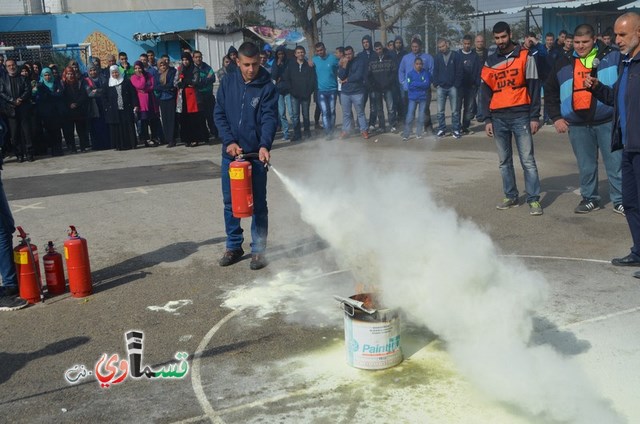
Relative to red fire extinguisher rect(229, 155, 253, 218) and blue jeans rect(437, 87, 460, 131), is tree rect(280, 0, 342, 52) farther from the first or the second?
red fire extinguisher rect(229, 155, 253, 218)

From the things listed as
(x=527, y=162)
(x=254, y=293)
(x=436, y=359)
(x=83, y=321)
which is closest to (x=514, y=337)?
(x=436, y=359)

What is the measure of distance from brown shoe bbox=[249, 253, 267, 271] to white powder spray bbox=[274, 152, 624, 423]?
65.8 inches

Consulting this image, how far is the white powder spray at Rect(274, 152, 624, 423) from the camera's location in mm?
4945

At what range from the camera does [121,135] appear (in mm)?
18469

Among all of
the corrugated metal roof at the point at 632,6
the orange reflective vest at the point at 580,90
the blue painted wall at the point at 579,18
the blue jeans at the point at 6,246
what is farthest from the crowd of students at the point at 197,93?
the blue jeans at the point at 6,246

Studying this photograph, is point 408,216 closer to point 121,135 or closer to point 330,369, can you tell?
point 330,369

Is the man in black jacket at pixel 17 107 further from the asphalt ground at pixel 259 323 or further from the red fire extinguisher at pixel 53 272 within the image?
the red fire extinguisher at pixel 53 272

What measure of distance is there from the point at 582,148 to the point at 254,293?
5.45 metres

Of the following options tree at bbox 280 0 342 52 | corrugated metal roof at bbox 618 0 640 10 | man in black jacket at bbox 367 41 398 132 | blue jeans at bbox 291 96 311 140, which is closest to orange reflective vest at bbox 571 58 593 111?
man in black jacket at bbox 367 41 398 132

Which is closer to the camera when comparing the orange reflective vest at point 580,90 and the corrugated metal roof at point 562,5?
the orange reflective vest at point 580,90

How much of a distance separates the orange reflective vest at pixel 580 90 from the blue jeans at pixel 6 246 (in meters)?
7.26

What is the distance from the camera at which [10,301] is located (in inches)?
282

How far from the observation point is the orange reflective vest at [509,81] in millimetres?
9797

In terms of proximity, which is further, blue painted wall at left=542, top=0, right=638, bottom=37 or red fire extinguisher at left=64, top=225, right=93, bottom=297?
Answer: blue painted wall at left=542, top=0, right=638, bottom=37
